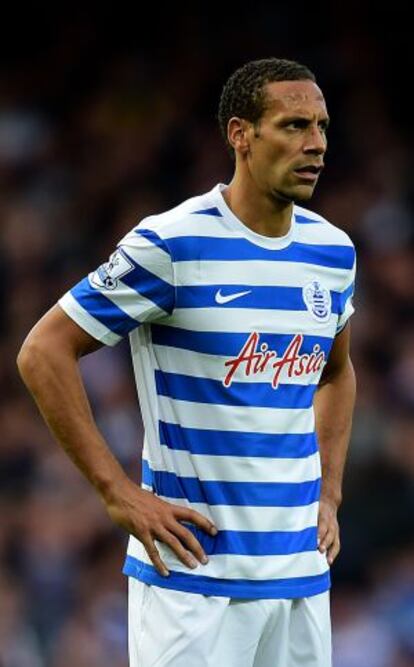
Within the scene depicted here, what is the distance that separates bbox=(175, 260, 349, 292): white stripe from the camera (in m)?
3.71

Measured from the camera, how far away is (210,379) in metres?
3.73

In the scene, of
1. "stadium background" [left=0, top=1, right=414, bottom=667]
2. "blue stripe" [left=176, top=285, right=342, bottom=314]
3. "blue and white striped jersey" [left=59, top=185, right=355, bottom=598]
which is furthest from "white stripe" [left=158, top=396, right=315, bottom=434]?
"stadium background" [left=0, top=1, right=414, bottom=667]

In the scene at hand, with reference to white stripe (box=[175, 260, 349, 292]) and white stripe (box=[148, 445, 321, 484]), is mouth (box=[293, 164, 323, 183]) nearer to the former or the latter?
white stripe (box=[175, 260, 349, 292])

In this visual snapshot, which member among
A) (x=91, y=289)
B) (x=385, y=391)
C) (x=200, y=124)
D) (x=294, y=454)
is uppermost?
(x=91, y=289)

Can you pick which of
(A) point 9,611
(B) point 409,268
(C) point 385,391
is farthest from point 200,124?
(A) point 9,611

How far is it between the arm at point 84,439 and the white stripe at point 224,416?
0.17 m

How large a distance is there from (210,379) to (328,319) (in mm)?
354

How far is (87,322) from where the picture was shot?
3705 mm

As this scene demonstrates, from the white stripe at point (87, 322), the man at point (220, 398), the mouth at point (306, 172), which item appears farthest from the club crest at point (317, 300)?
the white stripe at point (87, 322)

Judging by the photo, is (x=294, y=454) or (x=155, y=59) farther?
(x=155, y=59)

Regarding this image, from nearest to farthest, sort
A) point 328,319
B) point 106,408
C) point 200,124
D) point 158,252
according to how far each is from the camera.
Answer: point 158,252 → point 328,319 → point 106,408 → point 200,124

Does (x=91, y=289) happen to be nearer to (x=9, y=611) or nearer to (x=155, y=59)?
(x=9, y=611)

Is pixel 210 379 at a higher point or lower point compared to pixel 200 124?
higher

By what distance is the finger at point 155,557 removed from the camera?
12.2 ft
